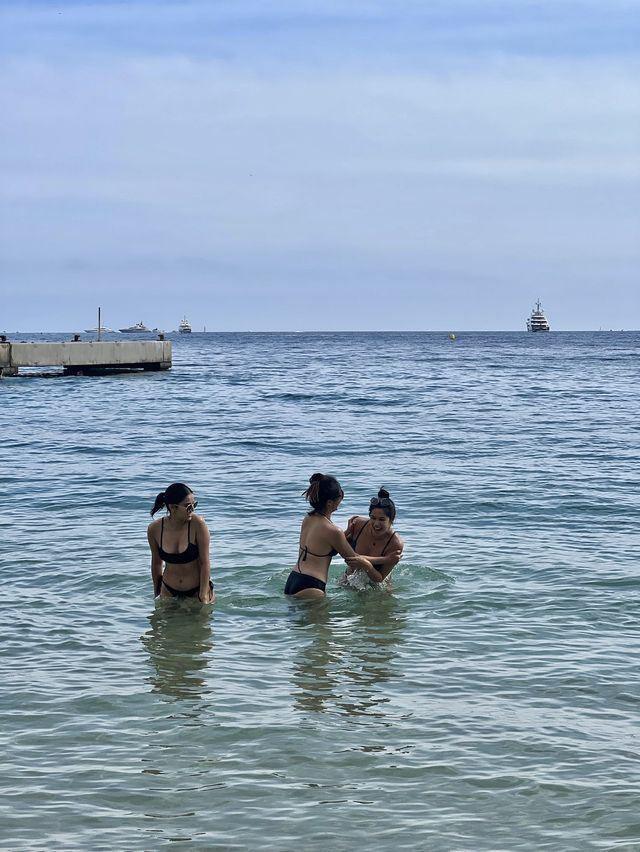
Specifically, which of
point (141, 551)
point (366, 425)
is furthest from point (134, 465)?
point (366, 425)

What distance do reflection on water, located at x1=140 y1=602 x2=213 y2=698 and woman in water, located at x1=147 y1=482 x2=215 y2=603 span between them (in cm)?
19

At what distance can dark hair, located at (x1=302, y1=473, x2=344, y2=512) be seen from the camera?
978 centimetres

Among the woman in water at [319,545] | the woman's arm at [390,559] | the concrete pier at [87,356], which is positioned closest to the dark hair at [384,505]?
the woman's arm at [390,559]

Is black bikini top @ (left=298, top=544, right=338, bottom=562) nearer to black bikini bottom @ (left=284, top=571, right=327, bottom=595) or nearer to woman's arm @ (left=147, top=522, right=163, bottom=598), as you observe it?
black bikini bottom @ (left=284, top=571, right=327, bottom=595)

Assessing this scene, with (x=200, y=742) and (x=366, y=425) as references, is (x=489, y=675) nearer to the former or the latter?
(x=200, y=742)

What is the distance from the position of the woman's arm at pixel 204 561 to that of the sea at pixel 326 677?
0.26m

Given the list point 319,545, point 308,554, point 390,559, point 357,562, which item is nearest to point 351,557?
point 357,562

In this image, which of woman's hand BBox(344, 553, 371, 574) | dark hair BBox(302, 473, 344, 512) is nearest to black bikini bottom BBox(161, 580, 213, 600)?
dark hair BBox(302, 473, 344, 512)

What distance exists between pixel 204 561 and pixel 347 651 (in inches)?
61.0

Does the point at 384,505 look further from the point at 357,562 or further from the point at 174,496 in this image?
the point at 174,496

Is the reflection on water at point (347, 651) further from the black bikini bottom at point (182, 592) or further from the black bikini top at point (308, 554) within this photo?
the black bikini bottom at point (182, 592)

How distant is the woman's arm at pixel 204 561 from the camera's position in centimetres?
926

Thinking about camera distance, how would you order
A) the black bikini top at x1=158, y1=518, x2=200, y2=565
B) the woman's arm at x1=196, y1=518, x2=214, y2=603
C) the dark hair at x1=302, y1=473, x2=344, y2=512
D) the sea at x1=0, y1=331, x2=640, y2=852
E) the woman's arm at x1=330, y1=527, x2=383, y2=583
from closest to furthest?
1. the sea at x1=0, y1=331, x2=640, y2=852
2. the woman's arm at x1=196, y1=518, x2=214, y2=603
3. the black bikini top at x1=158, y1=518, x2=200, y2=565
4. the dark hair at x1=302, y1=473, x2=344, y2=512
5. the woman's arm at x1=330, y1=527, x2=383, y2=583

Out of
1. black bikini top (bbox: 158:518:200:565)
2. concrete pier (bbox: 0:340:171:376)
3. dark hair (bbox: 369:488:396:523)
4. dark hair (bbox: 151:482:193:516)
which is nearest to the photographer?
dark hair (bbox: 151:482:193:516)
